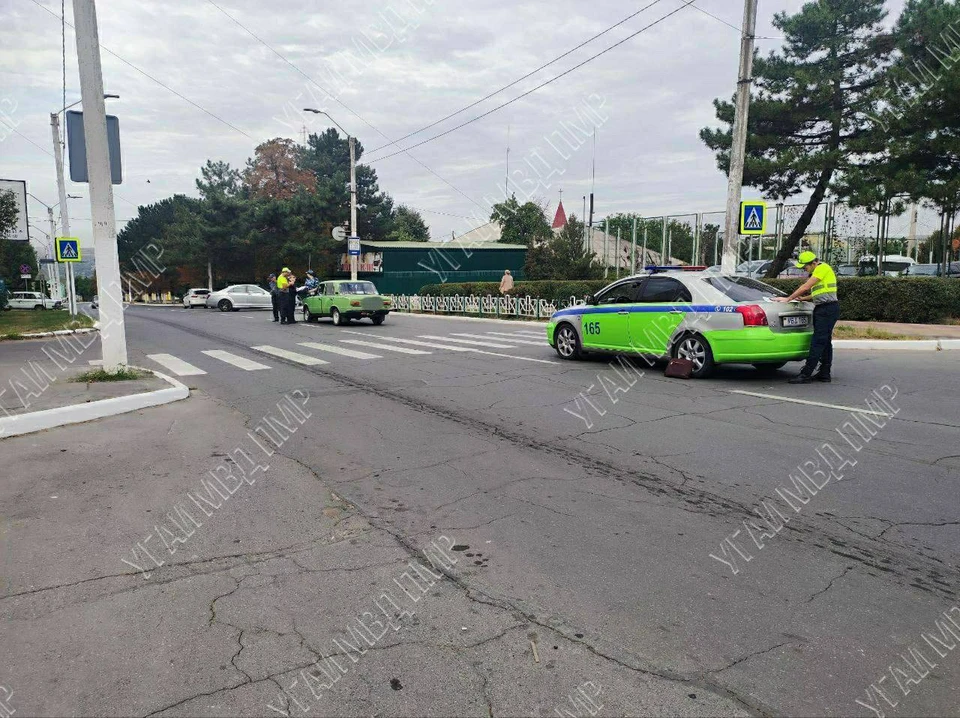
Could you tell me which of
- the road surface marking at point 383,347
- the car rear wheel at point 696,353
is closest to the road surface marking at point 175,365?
the road surface marking at point 383,347

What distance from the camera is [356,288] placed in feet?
72.1

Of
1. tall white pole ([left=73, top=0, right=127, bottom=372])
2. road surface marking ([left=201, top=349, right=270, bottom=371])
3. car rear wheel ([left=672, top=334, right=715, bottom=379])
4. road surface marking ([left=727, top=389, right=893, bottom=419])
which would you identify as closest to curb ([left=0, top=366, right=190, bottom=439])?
tall white pole ([left=73, top=0, right=127, bottom=372])

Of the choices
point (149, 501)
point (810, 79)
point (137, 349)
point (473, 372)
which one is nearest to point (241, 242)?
point (137, 349)

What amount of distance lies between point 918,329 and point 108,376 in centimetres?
1691

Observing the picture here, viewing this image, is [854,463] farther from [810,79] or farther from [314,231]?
[314,231]

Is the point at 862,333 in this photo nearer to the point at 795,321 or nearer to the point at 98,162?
the point at 795,321

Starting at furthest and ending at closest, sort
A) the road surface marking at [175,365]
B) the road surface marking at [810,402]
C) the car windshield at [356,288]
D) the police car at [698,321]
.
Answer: the car windshield at [356,288]
the road surface marking at [175,365]
the police car at [698,321]
the road surface marking at [810,402]

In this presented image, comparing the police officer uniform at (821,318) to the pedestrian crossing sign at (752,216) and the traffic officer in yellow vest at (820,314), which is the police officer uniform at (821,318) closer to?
the traffic officer in yellow vest at (820,314)

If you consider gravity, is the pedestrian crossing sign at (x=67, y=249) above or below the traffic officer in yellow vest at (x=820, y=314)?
above

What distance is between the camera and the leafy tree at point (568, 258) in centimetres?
3195

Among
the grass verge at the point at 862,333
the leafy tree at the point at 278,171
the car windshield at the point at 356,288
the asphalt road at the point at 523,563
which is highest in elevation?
the leafy tree at the point at 278,171

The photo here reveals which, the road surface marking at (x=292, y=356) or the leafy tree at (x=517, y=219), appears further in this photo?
the leafy tree at (x=517, y=219)

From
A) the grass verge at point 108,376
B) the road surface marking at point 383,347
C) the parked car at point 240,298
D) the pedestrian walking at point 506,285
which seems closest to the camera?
the grass verge at point 108,376

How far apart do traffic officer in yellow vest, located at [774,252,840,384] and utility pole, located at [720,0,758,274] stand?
20.8 ft
